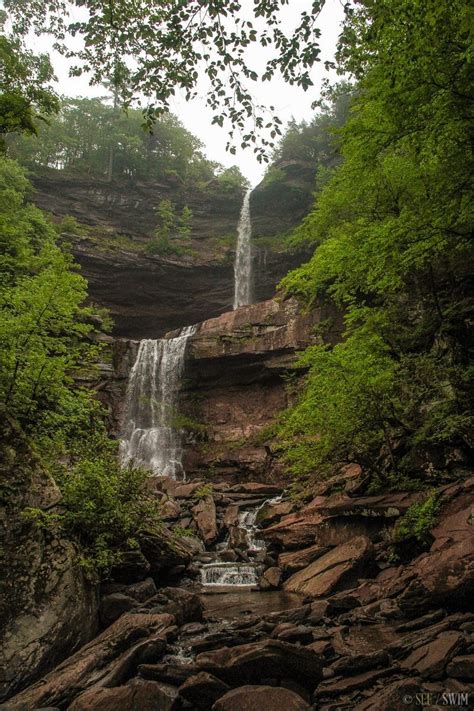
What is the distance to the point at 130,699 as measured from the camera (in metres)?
4.02

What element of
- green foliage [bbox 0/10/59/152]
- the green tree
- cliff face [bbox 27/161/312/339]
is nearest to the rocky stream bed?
the green tree

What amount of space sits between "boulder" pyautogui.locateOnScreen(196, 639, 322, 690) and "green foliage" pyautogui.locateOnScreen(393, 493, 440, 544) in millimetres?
3640

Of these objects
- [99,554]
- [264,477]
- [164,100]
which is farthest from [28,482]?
[264,477]

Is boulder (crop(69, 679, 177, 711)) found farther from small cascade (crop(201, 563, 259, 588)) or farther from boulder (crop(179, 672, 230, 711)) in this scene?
small cascade (crop(201, 563, 259, 588))

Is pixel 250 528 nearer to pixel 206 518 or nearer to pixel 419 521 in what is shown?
pixel 206 518

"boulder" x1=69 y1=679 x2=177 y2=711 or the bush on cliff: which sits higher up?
the bush on cliff

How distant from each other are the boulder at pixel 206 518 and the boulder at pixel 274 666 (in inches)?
364

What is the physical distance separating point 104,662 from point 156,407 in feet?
68.4

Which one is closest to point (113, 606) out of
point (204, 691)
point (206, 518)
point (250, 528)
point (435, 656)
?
point (204, 691)

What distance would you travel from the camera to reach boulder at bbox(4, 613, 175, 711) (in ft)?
14.7

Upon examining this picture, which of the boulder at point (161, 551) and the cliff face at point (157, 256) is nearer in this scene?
the boulder at point (161, 551)

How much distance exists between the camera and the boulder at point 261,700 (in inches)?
145

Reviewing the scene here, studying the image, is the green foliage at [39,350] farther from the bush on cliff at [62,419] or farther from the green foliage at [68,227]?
the green foliage at [68,227]

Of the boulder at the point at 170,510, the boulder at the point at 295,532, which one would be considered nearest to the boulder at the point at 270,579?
the boulder at the point at 295,532
